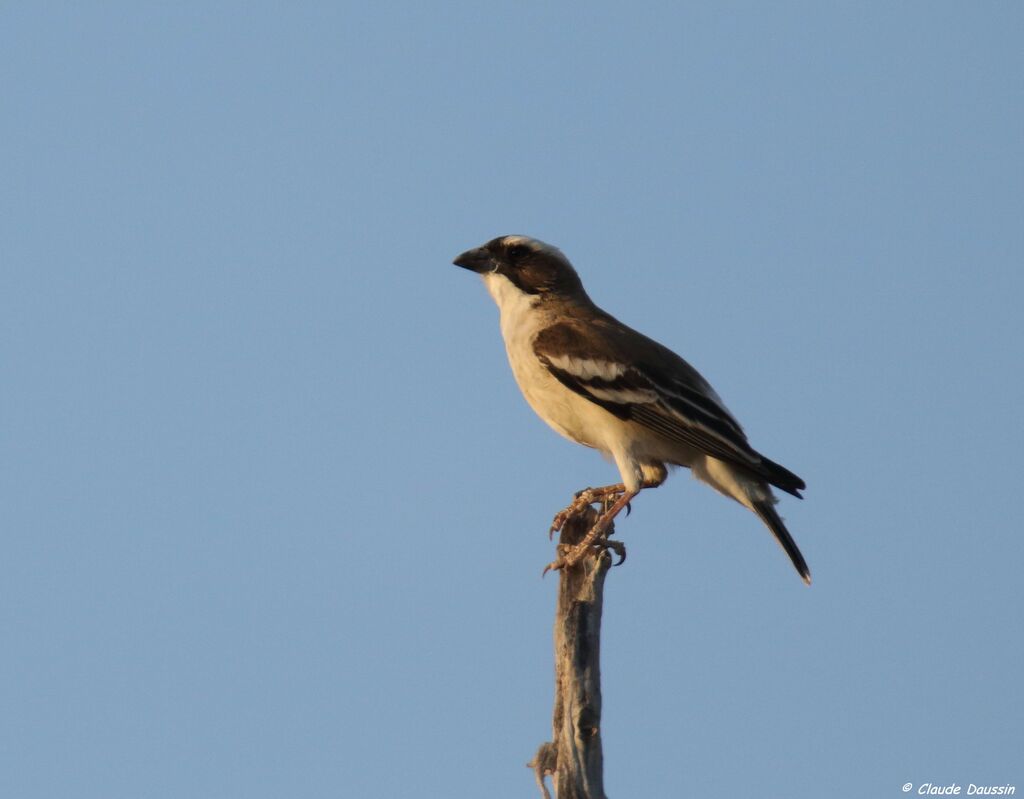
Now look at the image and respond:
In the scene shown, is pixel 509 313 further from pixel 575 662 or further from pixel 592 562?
pixel 575 662

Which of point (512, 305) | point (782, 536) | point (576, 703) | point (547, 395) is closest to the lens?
point (576, 703)

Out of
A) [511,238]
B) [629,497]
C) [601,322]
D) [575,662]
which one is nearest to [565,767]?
[575,662]

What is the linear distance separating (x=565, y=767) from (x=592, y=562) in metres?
1.61

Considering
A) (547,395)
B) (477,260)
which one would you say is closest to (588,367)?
(547,395)

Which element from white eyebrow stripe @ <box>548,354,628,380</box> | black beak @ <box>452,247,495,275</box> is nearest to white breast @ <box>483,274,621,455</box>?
white eyebrow stripe @ <box>548,354,628,380</box>

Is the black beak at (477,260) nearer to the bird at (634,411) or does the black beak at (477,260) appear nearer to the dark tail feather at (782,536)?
the bird at (634,411)

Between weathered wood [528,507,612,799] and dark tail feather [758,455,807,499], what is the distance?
279 centimetres

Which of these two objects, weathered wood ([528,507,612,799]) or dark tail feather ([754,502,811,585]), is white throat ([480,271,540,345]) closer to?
dark tail feather ([754,502,811,585])

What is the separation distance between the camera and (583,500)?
34.6 feet

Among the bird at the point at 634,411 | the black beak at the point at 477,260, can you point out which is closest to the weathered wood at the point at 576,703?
the bird at the point at 634,411

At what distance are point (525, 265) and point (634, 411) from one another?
2208 millimetres

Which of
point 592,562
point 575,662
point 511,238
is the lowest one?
point 575,662

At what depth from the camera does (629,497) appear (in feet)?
35.4

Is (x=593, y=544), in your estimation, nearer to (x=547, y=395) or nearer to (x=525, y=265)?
(x=547, y=395)
